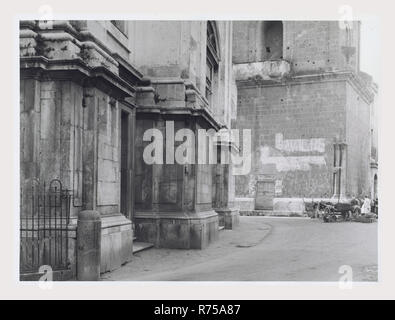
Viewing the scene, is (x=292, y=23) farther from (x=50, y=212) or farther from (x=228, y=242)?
(x=50, y=212)

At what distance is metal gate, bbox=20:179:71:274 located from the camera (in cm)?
804

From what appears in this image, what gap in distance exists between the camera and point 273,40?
30188 millimetres

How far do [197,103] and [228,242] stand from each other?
4.26 metres

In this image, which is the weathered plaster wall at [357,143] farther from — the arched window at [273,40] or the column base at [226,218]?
the column base at [226,218]

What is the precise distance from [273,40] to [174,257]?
856 inches

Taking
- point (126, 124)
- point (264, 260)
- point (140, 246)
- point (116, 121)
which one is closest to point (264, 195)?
point (140, 246)

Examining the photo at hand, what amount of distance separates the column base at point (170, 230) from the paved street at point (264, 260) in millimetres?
317

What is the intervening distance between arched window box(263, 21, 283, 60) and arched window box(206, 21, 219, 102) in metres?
12.0

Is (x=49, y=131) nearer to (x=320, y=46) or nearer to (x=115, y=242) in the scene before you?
(x=115, y=242)

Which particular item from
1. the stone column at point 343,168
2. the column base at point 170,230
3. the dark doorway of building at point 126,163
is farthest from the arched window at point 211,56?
Result: the stone column at point 343,168

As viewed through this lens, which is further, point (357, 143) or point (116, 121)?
point (357, 143)

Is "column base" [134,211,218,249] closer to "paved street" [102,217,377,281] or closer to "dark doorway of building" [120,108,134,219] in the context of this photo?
"paved street" [102,217,377,281]

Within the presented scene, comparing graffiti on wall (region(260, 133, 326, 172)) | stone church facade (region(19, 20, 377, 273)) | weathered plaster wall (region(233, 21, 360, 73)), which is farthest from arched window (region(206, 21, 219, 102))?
weathered plaster wall (region(233, 21, 360, 73))

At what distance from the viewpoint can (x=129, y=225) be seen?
10.2 meters
